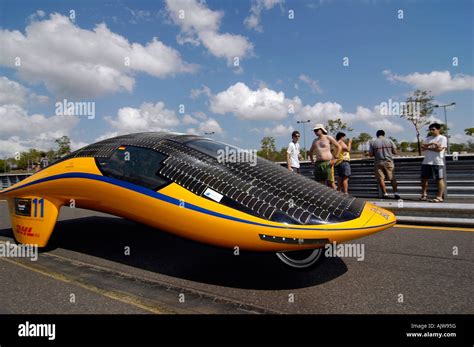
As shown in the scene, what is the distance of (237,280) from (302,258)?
688 millimetres

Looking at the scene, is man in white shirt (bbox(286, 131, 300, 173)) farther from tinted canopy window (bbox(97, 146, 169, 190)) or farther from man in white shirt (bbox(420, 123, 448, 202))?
tinted canopy window (bbox(97, 146, 169, 190))

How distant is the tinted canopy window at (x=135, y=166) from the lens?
3.24 meters

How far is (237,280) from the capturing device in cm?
300

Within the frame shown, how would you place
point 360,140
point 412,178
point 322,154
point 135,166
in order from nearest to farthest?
1. point 135,166
2. point 322,154
3. point 412,178
4. point 360,140

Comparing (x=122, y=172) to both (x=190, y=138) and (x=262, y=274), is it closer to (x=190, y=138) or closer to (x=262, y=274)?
(x=190, y=138)

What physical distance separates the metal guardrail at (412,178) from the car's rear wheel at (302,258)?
5.94 m

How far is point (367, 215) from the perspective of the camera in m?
2.72

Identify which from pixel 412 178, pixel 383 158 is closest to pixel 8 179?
pixel 383 158

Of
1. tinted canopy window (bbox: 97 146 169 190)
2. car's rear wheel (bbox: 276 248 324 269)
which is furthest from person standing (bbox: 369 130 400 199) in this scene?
tinted canopy window (bbox: 97 146 169 190)

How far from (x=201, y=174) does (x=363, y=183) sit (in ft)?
22.7

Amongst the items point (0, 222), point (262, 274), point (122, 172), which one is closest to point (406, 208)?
point (262, 274)

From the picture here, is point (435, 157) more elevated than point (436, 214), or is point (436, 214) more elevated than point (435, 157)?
point (435, 157)

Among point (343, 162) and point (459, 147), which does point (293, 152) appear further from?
point (459, 147)
